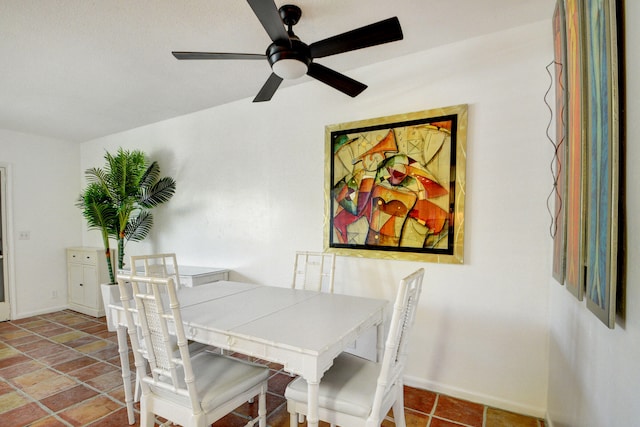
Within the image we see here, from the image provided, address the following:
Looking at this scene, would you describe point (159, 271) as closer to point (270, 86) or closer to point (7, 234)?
point (270, 86)

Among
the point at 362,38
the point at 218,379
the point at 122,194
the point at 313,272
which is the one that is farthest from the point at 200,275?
the point at 362,38

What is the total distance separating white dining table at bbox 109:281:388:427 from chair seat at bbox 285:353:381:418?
0.60 feet

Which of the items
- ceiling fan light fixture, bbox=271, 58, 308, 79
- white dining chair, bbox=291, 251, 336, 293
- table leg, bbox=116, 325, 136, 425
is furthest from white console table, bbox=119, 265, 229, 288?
ceiling fan light fixture, bbox=271, 58, 308, 79

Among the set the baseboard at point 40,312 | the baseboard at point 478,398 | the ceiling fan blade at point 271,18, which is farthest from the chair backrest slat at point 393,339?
the baseboard at point 40,312

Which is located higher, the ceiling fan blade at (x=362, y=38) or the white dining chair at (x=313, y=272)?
the ceiling fan blade at (x=362, y=38)

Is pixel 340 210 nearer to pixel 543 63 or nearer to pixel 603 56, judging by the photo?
pixel 543 63

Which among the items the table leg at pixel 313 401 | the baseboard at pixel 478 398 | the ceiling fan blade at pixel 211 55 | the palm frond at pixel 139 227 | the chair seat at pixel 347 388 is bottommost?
the baseboard at pixel 478 398

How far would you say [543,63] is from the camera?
6.64 ft

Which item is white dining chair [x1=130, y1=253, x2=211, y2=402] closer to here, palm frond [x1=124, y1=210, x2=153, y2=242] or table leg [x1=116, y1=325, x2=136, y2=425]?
table leg [x1=116, y1=325, x2=136, y2=425]

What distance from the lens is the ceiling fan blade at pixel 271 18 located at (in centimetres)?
129

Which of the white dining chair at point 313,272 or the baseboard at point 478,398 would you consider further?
the white dining chair at point 313,272

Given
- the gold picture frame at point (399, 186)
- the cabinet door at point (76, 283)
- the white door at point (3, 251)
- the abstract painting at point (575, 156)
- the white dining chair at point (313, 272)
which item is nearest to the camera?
the abstract painting at point (575, 156)

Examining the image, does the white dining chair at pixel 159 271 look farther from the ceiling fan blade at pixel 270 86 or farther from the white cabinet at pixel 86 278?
the ceiling fan blade at pixel 270 86

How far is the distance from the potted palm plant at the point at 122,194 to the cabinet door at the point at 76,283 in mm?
1018
